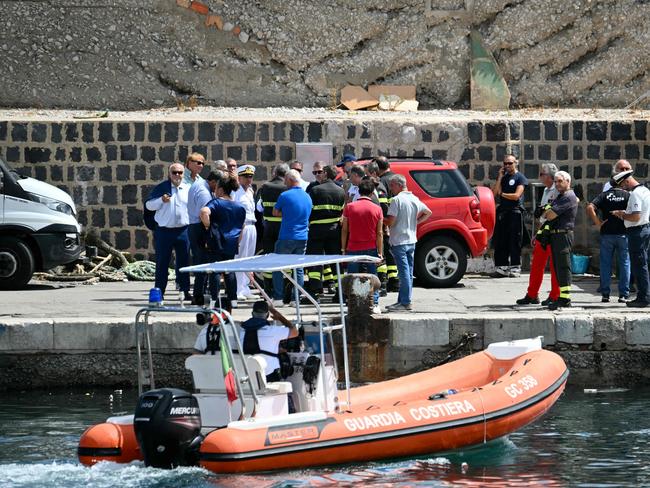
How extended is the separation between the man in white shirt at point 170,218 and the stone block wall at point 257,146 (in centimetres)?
453

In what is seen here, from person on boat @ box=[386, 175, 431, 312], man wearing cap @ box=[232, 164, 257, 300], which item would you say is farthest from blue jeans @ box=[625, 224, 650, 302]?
man wearing cap @ box=[232, 164, 257, 300]

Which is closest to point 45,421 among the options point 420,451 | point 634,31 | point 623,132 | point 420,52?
point 420,451

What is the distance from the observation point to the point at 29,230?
18.8 m

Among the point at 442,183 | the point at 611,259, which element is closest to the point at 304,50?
the point at 442,183

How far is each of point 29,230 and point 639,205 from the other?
25.5 feet

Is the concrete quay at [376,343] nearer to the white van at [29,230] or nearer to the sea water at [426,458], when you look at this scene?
the sea water at [426,458]

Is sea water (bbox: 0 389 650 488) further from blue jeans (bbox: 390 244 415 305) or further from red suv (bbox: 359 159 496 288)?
red suv (bbox: 359 159 496 288)

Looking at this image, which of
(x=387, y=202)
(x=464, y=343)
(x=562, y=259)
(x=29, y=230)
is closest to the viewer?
A: (x=464, y=343)

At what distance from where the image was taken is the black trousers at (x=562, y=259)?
16.1m

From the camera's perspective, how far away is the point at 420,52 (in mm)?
25250

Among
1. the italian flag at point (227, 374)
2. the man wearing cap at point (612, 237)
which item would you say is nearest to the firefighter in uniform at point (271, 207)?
the man wearing cap at point (612, 237)

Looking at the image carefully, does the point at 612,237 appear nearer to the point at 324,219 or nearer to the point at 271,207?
the point at 324,219

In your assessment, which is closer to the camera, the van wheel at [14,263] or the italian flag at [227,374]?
the italian flag at [227,374]

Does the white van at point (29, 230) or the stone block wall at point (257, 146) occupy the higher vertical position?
the stone block wall at point (257, 146)
